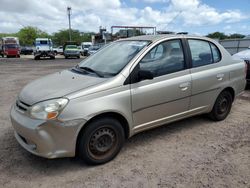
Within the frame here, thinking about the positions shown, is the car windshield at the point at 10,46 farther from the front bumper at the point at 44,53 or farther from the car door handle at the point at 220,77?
the car door handle at the point at 220,77

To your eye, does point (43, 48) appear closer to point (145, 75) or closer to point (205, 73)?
point (205, 73)

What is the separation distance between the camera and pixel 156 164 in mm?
3365

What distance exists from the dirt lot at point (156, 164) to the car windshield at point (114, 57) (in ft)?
3.99

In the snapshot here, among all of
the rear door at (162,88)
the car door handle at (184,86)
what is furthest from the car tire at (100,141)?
the car door handle at (184,86)

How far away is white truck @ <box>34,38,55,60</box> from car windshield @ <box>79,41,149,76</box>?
2414 cm

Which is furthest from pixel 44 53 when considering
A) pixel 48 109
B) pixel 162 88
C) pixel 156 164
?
pixel 156 164

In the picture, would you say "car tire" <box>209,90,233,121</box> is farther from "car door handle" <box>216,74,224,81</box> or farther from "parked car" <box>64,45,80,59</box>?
"parked car" <box>64,45,80,59</box>

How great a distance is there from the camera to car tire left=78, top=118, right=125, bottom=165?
3166 millimetres

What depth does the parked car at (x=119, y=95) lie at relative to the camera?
3025 millimetres

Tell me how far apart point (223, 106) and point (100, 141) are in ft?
9.03

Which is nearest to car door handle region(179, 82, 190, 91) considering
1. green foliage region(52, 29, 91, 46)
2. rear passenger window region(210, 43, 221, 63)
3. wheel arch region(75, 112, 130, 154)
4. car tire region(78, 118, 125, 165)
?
rear passenger window region(210, 43, 221, 63)

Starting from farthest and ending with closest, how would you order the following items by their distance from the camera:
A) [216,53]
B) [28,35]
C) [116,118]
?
[28,35] < [216,53] < [116,118]

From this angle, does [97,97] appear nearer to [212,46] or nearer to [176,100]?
[176,100]

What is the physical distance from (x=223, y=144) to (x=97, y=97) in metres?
2.13
